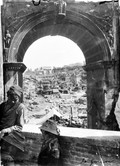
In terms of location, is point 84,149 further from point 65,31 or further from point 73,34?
point 65,31

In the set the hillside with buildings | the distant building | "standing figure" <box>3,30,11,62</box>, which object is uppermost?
the distant building

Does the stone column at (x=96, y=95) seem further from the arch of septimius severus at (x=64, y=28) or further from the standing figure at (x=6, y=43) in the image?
the standing figure at (x=6, y=43)

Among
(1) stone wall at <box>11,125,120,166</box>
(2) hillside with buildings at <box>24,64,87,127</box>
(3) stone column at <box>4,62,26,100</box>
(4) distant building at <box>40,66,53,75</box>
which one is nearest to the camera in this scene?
(1) stone wall at <box>11,125,120,166</box>

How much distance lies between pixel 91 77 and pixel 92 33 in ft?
7.43

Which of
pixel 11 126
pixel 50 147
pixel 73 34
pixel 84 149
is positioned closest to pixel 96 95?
pixel 73 34

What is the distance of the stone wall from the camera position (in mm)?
3980

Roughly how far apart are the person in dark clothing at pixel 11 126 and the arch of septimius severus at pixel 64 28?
163 inches

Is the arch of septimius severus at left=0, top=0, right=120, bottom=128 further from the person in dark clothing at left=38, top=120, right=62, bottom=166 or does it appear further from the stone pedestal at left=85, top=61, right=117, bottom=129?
the person in dark clothing at left=38, top=120, right=62, bottom=166

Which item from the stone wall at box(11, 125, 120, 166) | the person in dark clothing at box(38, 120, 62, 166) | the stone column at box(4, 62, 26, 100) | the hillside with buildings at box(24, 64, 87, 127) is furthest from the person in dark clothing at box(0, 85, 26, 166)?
the hillside with buildings at box(24, 64, 87, 127)

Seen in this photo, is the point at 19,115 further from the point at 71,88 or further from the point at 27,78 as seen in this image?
the point at 27,78

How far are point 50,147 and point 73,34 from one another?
6789 millimetres

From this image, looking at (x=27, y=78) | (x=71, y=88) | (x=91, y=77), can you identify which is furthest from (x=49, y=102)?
(x=91, y=77)

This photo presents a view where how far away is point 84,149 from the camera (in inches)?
164

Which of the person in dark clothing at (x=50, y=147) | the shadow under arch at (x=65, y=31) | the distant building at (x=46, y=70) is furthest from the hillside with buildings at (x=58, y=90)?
the person in dark clothing at (x=50, y=147)
